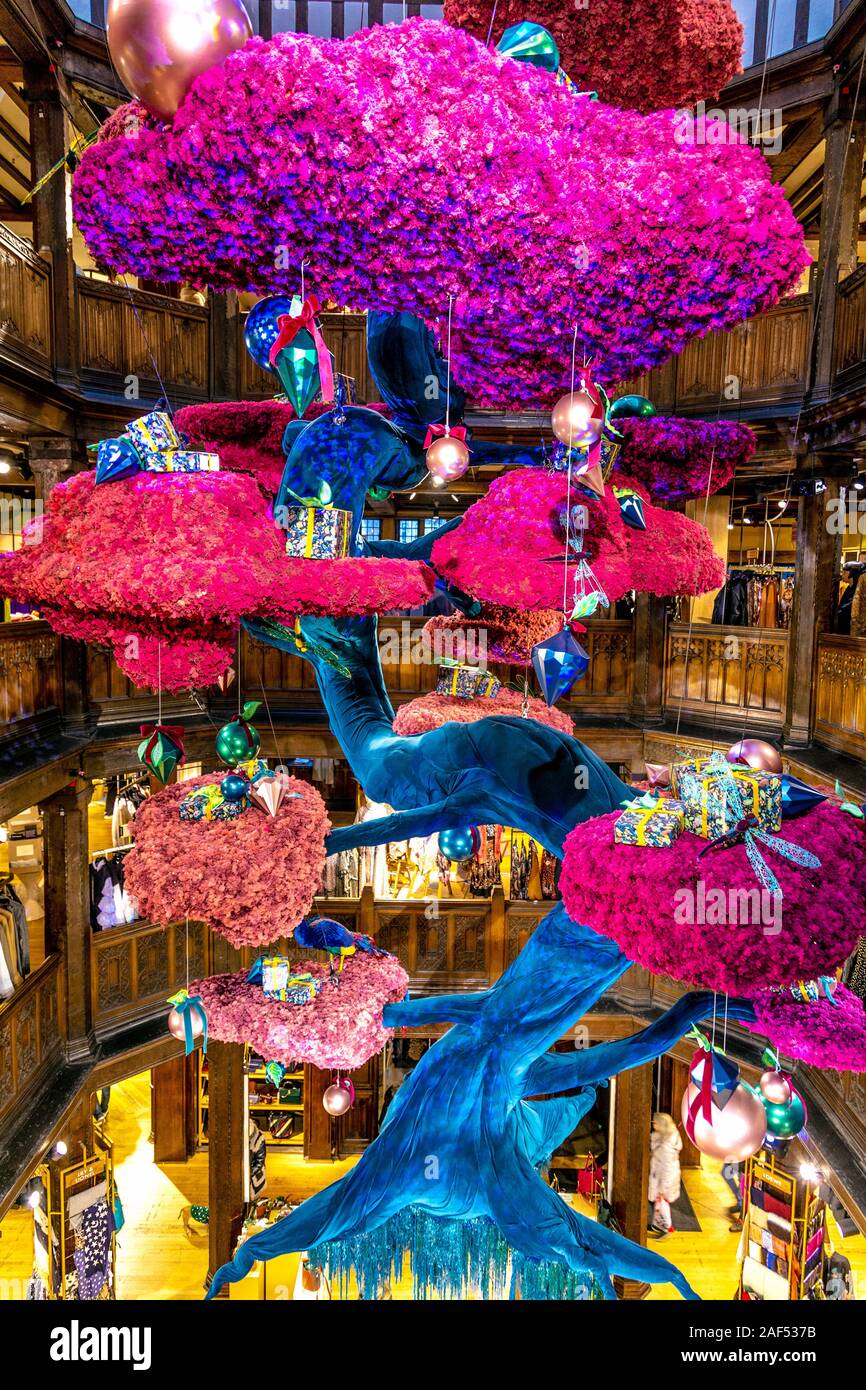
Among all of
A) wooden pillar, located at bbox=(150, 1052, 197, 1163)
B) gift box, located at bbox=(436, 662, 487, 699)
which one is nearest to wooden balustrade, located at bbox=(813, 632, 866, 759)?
gift box, located at bbox=(436, 662, 487, 699)

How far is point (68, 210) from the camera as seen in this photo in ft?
21.1

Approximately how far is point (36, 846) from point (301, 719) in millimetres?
5889

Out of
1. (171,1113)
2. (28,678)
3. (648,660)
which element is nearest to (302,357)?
(28,678)

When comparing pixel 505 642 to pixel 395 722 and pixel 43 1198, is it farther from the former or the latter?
pixel 43 1198

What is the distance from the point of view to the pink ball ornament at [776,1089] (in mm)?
3324

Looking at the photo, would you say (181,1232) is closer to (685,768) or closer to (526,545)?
(685,768)

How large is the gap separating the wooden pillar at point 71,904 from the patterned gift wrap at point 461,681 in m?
4.41

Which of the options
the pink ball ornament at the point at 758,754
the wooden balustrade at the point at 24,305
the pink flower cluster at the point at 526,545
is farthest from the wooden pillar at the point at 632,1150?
the wooden balustrade at the point at 24,305

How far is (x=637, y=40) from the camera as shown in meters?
2.57

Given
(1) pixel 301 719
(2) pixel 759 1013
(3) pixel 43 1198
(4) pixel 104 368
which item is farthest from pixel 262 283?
(3) pixel 43 1198

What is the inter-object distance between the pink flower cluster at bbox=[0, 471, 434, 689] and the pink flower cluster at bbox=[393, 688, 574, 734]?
1.20 m

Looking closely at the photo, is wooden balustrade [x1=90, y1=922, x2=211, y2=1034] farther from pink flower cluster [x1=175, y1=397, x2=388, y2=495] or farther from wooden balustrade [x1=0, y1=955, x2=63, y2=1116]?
pink flower cluster [x1=175, y1=397, x2=388, y2=495]

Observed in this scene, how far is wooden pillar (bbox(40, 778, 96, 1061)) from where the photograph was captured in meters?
7.12
